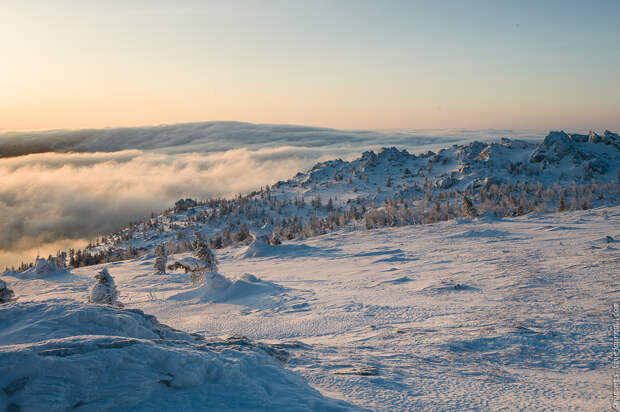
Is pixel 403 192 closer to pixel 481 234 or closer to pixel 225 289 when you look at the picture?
pixel 481 234

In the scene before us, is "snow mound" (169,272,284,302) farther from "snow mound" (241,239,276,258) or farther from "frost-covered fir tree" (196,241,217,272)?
"snow mound" (241,239,276,258)

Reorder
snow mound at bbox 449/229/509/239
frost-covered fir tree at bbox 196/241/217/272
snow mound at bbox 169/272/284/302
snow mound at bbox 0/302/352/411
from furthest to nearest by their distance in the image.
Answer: snow mound at bbox 449/229/509/239
frost-covered fir tree at bbox 196/241/217/272
snow mound at bbox 169/272/284/302
snow mound at bbox 0/302/352/411

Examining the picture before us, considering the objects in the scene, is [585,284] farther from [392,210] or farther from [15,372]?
[392,210]

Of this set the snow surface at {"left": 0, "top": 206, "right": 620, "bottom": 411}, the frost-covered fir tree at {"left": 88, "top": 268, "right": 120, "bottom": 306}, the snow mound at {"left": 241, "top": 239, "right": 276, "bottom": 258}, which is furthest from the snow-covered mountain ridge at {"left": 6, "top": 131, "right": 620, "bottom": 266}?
the frost-covered fir tree at {"left": 88, "top": 268, "right": 120, "bottom": 306}

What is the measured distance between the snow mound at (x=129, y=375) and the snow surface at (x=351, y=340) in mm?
12

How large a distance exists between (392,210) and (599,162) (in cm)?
2888

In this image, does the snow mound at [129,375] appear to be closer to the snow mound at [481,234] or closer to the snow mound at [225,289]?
the snow mound at [225,289]

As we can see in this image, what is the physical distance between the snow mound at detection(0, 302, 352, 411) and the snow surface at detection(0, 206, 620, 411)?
12mm

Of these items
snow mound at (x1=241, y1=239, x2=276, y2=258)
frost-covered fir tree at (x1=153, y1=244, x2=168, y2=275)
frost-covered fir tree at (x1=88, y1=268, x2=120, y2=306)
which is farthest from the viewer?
snow mound at (x1=241, y1=239, x2=276, y2=258)

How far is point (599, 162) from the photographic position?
46.0 metres

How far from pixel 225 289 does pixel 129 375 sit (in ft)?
26.6

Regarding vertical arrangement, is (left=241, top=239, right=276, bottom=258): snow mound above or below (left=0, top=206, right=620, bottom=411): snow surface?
below

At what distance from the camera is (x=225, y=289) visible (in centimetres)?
1122

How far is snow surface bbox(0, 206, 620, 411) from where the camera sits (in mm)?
3234
